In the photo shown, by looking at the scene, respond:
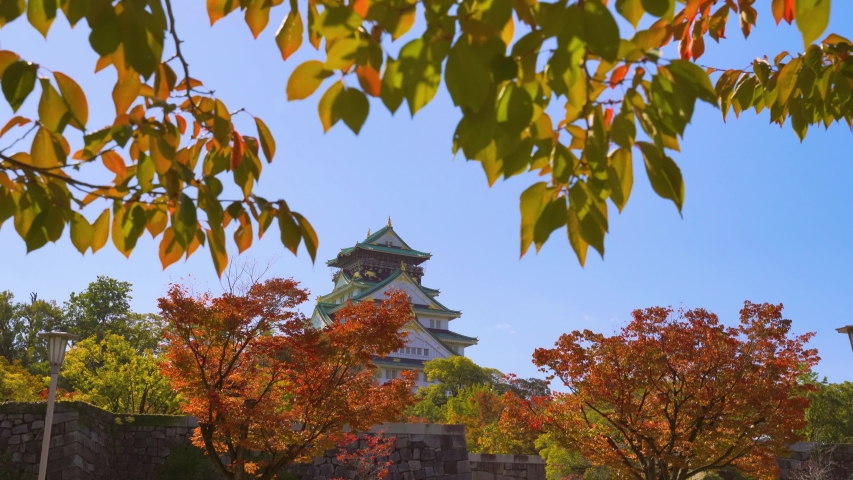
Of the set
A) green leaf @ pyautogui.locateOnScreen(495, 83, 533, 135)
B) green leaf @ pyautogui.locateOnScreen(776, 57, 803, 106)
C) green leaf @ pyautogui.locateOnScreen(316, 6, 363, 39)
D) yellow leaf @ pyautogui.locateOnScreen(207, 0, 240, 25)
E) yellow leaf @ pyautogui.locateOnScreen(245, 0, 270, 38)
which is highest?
green leaf @ pyautogui.locateOnScreen(776, 57, 803, 106)

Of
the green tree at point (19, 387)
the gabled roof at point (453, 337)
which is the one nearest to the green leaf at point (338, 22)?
the green tree at point (19, 387)

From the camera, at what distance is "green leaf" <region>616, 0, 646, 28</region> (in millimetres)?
1312

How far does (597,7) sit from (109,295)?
1126 inches

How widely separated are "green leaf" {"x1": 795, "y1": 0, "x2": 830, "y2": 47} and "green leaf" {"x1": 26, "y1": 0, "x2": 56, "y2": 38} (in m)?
1.52

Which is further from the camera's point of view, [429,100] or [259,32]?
[259,32]

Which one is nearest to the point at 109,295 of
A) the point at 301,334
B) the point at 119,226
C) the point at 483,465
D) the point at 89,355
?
the point at 89,355

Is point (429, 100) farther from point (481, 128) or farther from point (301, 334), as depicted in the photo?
point (301, 334)

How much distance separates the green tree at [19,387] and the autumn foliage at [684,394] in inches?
465

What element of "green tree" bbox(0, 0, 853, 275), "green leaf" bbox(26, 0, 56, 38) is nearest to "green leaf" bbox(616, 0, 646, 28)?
"green tree" bbox(0, 0, 853, 275)

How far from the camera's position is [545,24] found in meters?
1.16

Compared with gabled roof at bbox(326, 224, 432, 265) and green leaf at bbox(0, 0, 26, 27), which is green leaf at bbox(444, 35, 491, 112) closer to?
green leaf at bbox(0, 0, 26, 27)

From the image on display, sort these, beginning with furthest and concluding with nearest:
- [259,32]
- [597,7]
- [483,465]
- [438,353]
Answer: [438,353] < [483,465] < [259,32] < [597,7]

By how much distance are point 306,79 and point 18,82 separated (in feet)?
2.22

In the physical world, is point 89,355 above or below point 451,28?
above
